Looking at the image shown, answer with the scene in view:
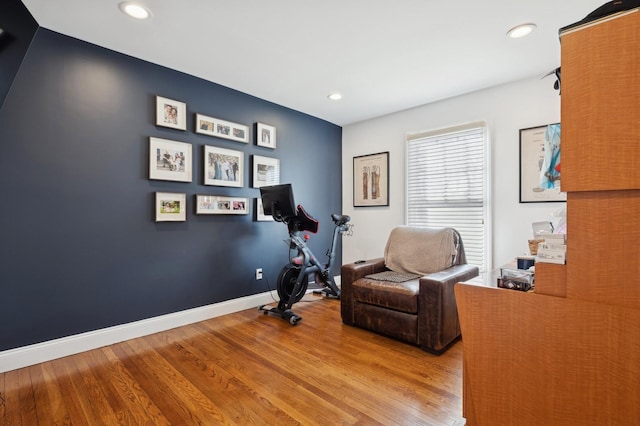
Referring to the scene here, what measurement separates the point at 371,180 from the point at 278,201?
1773mm

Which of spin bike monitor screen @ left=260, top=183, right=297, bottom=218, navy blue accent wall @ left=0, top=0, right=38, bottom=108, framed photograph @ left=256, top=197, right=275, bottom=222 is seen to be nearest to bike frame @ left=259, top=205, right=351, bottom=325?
spin bike monitor screen @ left=260, top=183, right=297, bottom=218

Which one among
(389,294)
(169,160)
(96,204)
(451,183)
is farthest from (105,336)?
(451,183)

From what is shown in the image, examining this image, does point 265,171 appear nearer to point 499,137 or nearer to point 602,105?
point 499,137

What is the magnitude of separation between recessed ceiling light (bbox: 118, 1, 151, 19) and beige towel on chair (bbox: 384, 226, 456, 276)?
9.94 ft

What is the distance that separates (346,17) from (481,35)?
1.13m

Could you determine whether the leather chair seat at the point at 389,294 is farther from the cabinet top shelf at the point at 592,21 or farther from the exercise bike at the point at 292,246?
the cabinet top shelf at the point at 592,21

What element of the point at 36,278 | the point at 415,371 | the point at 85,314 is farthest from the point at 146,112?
the point at 415,371

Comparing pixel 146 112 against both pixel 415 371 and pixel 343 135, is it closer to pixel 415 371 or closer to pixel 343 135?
pixel 343 135

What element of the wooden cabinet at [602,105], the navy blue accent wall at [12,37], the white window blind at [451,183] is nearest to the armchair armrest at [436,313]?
the white window blind at [451,183]

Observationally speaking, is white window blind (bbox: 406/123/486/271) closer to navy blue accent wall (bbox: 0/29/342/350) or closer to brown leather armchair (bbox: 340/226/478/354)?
brown leather armchair (bbox: 340/226/478/354)

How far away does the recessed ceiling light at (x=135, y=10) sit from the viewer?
2.05 m

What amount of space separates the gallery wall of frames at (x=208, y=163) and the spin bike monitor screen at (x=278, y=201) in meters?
0.36

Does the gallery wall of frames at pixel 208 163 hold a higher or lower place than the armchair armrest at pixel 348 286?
higher

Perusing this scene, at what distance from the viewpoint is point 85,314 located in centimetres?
246
